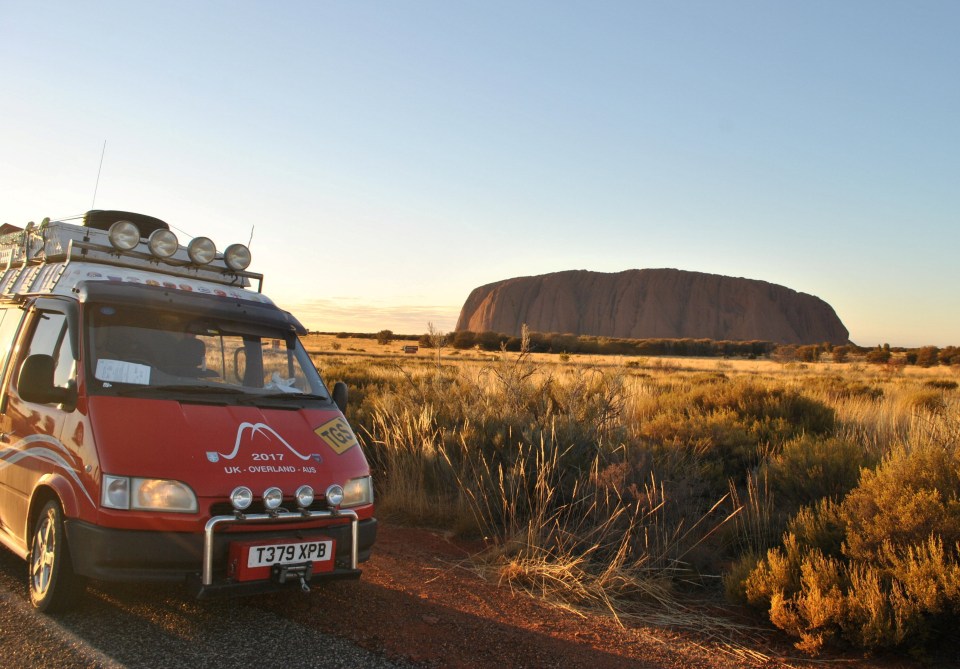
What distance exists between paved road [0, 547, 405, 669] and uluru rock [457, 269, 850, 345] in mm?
125099

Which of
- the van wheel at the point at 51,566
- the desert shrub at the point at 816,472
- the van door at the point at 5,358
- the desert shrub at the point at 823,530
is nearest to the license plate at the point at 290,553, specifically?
the van wheel at the point at 51,566

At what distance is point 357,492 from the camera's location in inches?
192

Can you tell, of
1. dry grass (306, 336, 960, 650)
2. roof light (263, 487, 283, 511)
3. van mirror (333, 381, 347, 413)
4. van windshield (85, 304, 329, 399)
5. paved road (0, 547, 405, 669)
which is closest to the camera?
paved road (0, 547, 405, 669)

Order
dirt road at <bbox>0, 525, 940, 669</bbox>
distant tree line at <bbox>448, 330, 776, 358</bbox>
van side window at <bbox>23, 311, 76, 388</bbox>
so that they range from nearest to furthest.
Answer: dirt road at <bbox>0, 525, 940, 669</bbox> → van side window at <bbox>23, 311, 76, 388</bbox> → distant tree line at <bbox>448, 330, 776, 358</bbox>

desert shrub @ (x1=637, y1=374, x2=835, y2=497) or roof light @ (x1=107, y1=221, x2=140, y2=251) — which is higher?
roof light @ (x1=107, y1=221, x2=140, y2=251)

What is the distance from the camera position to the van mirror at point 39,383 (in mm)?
4441

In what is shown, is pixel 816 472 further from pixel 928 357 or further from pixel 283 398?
pixel 928 357

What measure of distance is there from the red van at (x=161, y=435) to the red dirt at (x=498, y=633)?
0.50 metres

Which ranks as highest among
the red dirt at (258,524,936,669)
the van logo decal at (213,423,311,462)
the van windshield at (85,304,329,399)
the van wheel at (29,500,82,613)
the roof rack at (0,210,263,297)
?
the roof rack at (0,210,263,297)

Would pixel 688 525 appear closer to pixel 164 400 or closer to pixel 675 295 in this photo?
pixel 164 400

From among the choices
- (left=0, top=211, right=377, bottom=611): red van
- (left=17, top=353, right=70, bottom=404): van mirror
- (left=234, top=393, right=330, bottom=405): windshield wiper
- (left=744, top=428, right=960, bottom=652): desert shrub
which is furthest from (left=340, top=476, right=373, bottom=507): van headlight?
(left=744, top=428, right=960, bottom=652): desert shrub

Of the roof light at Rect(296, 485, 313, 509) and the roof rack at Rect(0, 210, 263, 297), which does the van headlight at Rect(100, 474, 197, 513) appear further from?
the roof rack at Rect(0, 210, 263, 297)

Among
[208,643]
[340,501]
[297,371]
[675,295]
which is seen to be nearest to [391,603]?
[340,501]

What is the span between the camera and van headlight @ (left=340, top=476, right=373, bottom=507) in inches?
188
